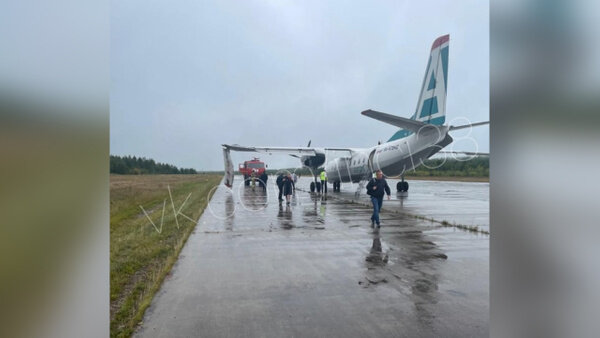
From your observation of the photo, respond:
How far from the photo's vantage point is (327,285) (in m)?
5.53

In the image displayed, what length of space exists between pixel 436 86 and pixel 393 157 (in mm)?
3644

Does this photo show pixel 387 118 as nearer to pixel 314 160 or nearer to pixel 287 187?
pixel 287 187

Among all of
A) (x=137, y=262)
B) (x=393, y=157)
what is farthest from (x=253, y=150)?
(x=137, y=262)

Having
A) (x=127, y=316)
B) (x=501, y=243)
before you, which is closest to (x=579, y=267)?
(x=501, y=243)

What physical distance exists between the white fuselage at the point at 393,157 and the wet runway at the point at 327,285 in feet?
22.3

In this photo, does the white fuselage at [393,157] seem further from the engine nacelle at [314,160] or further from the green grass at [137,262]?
the green grass at [137,262]

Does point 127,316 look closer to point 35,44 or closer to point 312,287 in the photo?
point 312,287

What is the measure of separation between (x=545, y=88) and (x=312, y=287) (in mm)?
4592

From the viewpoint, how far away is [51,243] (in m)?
1.20

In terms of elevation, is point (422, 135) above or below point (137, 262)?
above

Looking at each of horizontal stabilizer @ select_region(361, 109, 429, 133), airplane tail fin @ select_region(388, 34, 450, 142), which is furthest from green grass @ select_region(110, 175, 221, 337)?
airplane tail fin @ select_region(388, 34, 450, 142)

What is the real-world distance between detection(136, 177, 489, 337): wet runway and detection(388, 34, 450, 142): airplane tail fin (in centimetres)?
767

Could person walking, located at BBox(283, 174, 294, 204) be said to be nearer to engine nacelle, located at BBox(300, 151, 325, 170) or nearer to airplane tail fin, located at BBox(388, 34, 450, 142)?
airplane tail fin, located at BBox(388, 34, 450, 142)

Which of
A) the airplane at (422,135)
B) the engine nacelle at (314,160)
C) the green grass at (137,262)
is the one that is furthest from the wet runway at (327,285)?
the engine nacelle at (314,160)
